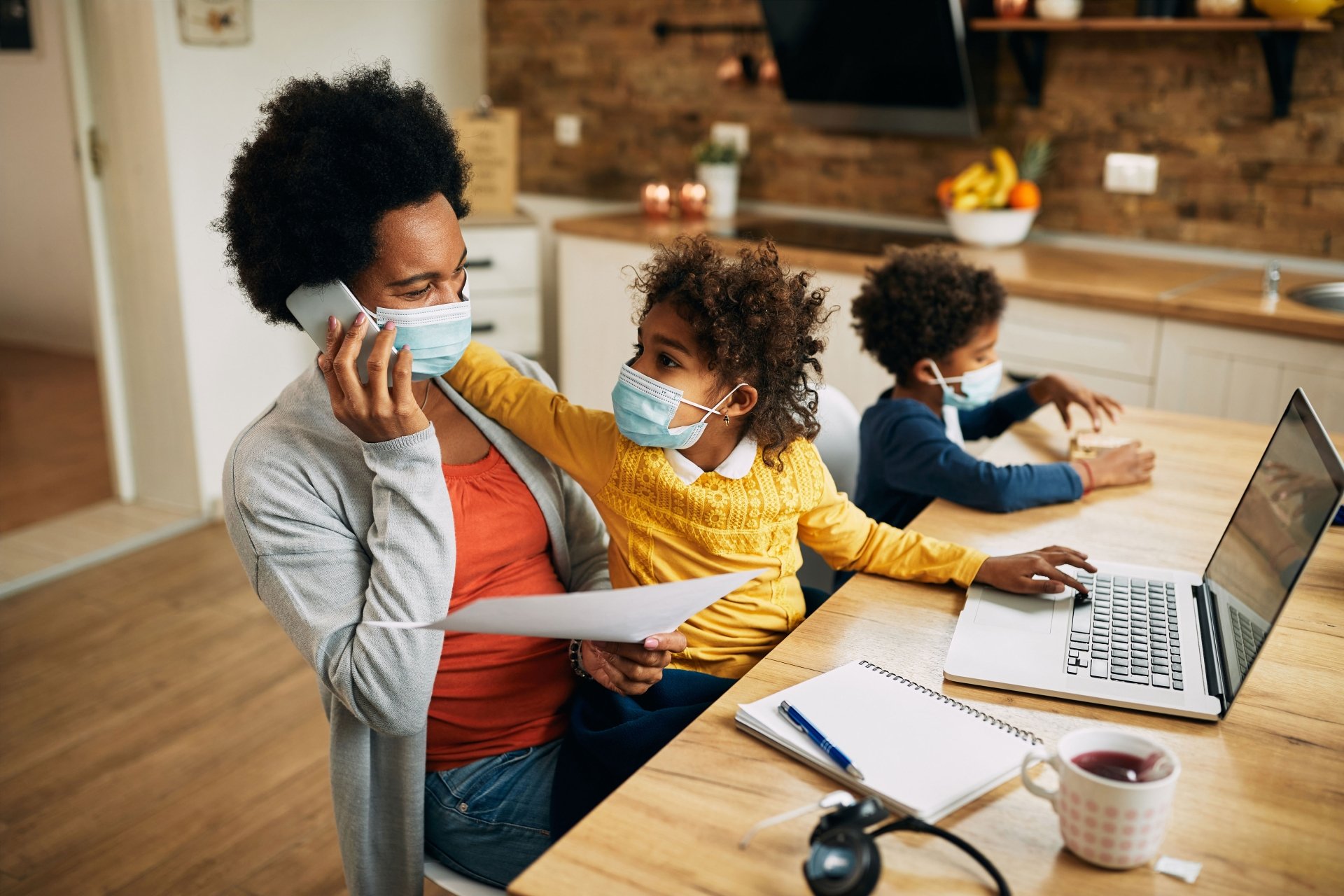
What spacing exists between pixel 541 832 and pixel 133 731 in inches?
59.5

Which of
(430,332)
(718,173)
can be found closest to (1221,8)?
(718,173)

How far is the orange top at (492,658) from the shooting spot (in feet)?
A: 4.29

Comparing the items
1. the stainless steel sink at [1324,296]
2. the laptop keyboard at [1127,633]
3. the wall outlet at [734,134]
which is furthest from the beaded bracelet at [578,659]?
the wall outlet at [734,134]

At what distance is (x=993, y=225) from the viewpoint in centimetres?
323

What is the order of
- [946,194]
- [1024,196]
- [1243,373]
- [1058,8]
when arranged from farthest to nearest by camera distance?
[946,194], [1024,196], [1058,8], [1243,373]

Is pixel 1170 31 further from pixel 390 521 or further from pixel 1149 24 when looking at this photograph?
pixel 390 521

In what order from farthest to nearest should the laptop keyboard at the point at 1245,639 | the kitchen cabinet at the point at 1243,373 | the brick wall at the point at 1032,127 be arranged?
the brick wall at the point at 1032,127
the kitchen cabinet at the point at 1243,373
the laptop keyboard at the point at 1245,639

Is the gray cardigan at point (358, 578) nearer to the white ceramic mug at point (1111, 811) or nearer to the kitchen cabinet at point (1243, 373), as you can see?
the white ceramic mug at point (1111, 811)

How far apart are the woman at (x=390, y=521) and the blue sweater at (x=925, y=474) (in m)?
0.57

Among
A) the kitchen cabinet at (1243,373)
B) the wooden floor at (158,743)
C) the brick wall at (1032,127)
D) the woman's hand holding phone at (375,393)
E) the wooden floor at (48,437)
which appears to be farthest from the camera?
the wooden floor at (48,437)

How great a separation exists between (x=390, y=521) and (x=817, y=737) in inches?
19.7

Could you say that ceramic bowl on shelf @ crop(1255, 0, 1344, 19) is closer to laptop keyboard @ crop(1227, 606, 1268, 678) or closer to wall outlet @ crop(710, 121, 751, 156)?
wall outlet @ crop(710, 121, 751, 156)

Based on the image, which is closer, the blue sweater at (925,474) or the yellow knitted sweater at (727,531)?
the yellow knitted sweater at (727,531)

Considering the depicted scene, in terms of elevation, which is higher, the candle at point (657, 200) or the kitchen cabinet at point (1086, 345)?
the candle at point (657, 200)
